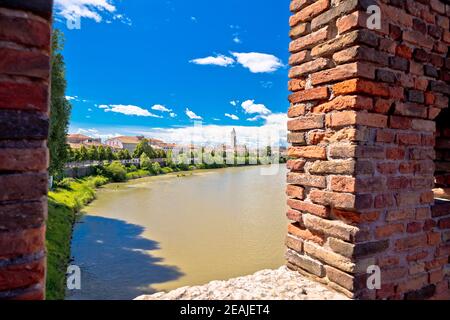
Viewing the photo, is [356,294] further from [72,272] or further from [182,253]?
[182,253]

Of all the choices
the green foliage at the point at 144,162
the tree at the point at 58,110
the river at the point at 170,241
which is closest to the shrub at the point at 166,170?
the green foliage at the point at 144,162

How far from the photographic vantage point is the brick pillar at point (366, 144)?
6.36 ft

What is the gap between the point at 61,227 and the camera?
14422 millimetres

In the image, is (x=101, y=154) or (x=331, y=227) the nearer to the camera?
(x=331, y=227)

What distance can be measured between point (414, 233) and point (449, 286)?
2.26ft

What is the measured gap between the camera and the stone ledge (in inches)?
76.0

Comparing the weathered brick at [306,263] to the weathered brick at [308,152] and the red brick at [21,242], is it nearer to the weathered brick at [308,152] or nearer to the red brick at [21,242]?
the weathered brick at [308,152]

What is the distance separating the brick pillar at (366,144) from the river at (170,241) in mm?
9065

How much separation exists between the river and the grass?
609mm

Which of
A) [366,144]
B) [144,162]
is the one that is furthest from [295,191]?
[144,162]

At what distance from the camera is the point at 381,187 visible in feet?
6.60

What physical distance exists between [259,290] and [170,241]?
1383cm

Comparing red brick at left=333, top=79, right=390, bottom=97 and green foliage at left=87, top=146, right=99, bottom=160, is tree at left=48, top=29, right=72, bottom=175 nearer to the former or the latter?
red brick at left=333, top=79, right=390, bottom=97

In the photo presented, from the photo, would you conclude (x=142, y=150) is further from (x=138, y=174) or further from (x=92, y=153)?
(x=92, y=153)
